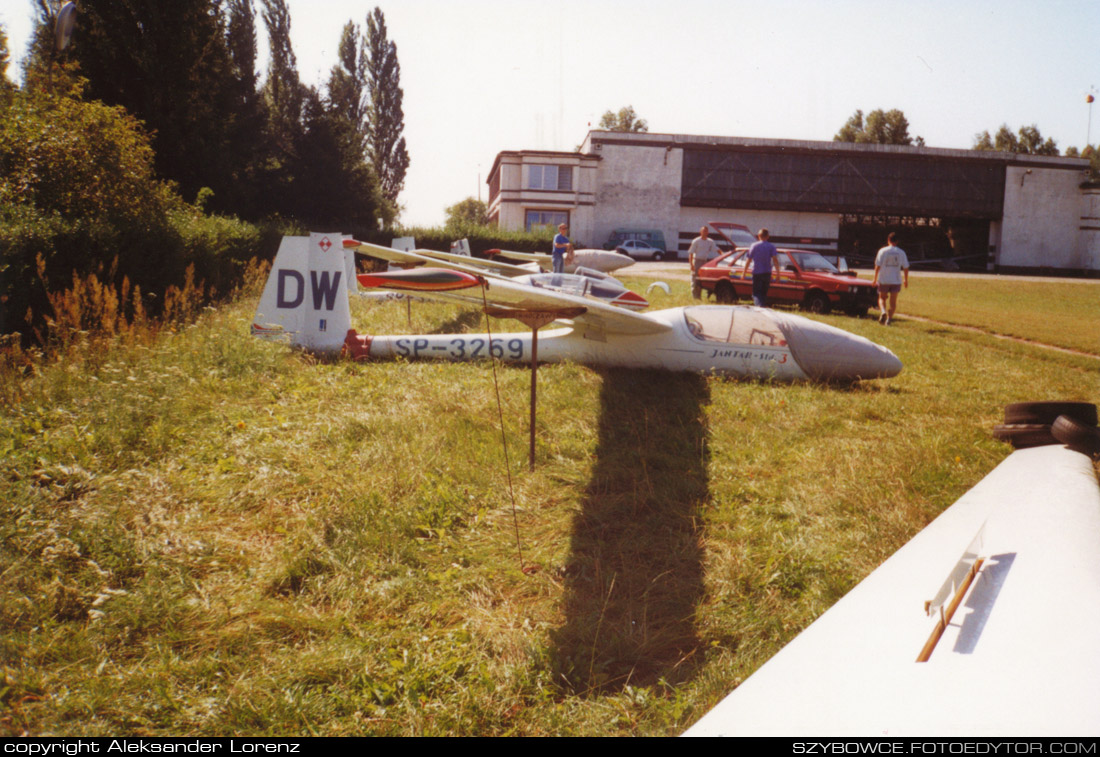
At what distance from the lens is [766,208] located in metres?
44.1

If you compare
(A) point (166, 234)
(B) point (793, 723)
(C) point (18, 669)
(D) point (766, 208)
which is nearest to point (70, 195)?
(A) point (166, 234)

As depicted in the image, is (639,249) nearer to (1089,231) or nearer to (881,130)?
(1089,231)

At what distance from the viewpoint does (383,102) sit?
46.7 metres

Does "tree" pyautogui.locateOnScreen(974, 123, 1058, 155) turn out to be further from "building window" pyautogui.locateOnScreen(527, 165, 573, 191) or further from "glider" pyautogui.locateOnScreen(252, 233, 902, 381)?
"glider" pyautogui.locateOnScreen(252, 233, 902, 381)

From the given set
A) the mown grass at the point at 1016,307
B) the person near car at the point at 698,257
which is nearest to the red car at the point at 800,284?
the person near car at the point at 698,257

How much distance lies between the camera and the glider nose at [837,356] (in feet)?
24.2

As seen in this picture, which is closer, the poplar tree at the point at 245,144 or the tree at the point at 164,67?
the tree at the point at 164,67

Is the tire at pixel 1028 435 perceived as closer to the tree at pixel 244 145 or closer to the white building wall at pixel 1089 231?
the tree at pixel 244 145

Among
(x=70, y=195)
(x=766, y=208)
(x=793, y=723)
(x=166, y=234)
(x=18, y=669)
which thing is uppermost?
(x=766, y=208)

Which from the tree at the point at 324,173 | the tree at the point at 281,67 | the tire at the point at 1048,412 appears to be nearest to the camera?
the tire at the point at 1048,412

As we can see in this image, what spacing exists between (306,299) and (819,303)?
12048mm

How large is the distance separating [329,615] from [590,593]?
4.09ft

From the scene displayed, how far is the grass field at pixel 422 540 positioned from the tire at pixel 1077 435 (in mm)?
553

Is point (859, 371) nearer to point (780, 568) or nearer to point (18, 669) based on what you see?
point (780, 568)
